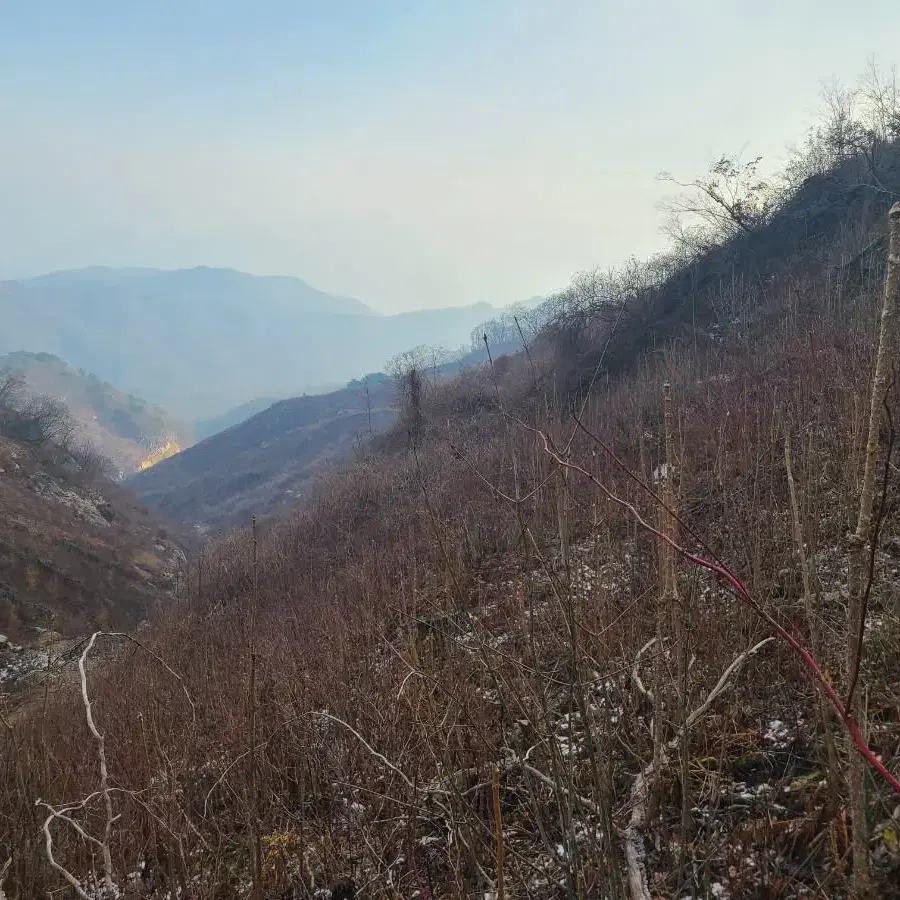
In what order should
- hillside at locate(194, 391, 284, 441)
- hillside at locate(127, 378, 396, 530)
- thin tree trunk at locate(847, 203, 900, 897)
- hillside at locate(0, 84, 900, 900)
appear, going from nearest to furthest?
1. thin tree trunk at locate(847, 203, 900, 897)
2. hillside at locate(0, 84, 900, 900)
3. hillside at locate(127, 378, 396, 530)
4. hillside at locate(194, 391, 284, 441)

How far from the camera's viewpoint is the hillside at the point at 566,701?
139 centimetres

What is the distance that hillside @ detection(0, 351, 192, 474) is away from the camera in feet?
260

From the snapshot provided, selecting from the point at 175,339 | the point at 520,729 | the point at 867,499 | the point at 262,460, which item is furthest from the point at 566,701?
the point at 175,339

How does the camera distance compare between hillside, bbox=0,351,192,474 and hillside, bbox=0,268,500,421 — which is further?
hillside, bbox=0,268,500,421

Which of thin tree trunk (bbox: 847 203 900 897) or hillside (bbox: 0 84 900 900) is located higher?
thin tree trunk (bbox: 847 203 900 897)

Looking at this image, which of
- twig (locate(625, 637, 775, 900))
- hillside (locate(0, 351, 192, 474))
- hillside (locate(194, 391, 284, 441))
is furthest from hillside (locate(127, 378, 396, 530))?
hillside (locate(194, 391, 284, 441))

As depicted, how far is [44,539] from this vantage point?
697 inches

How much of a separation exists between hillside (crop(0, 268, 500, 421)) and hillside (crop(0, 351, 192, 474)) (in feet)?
111

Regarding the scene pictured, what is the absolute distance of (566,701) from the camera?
3258 millimetres

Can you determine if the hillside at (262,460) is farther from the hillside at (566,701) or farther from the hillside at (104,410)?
Answer: the hillside at (566,701)

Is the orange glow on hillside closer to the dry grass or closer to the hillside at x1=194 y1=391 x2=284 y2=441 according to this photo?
the hillside at x1=194 y1=391 x2=284 y2=441

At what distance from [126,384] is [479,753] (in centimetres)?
16483

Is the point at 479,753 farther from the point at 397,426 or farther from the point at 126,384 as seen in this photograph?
the point at 126,384

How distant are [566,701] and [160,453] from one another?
88.5m
